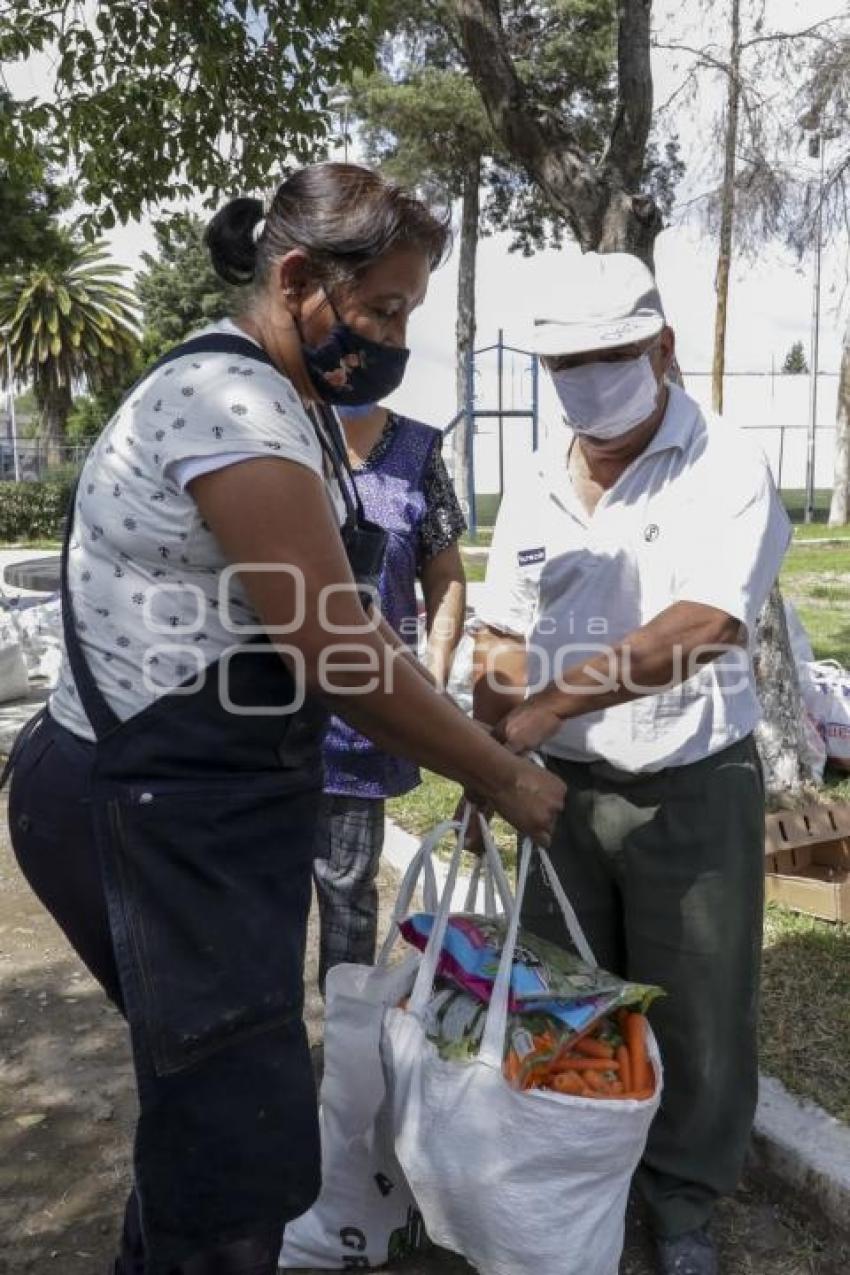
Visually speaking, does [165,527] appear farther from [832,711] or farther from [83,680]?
[832,711]

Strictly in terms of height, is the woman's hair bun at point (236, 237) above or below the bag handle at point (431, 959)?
above

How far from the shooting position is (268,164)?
231 inches

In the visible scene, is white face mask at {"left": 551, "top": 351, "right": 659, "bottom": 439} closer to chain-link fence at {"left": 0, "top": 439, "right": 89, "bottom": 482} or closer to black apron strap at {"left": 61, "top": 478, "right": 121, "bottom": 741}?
black apron strap at {"left": 61, "top": 478, "right": 121, "bottom": 741}

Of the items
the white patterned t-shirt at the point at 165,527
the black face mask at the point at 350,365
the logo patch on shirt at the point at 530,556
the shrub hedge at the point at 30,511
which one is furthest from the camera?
the shrub hedge at the point at 30,511

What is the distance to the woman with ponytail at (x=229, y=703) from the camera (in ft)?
5.06

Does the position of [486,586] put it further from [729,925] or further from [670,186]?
[670,186]

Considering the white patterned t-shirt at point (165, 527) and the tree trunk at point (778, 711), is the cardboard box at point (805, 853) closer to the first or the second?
the tree trunk at point (778, 711)

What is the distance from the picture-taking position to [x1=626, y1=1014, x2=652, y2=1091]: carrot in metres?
1.98

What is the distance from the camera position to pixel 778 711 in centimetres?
480

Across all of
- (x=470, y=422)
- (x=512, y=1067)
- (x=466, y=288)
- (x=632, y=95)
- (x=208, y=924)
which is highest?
(x=466, y=288)

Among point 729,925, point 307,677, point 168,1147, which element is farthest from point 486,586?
point 168,1147

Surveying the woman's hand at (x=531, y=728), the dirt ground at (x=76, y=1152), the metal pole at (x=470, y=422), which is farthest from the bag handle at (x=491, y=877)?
the metal pole at (x=470, y=422)

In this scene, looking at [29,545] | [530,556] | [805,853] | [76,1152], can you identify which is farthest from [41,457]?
[530,556]

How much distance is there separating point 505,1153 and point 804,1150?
96cm
